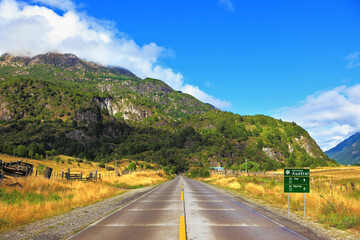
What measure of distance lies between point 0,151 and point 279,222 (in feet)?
313

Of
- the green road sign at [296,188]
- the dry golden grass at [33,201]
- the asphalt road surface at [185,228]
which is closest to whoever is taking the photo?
the asphalt road surface at [185,228]

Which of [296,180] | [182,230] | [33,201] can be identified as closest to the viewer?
[182,230]

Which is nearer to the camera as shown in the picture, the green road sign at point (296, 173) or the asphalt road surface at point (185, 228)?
the asphalt road surface at point (185, 228)

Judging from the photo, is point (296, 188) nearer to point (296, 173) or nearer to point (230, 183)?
point (296, 173)

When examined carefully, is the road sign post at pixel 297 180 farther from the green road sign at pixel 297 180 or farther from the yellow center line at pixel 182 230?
the yellow center line at pixel 182 230

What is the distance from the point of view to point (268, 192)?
22.4 meters

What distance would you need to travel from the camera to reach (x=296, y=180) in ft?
39.0

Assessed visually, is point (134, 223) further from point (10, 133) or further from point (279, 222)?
point (10, 133)

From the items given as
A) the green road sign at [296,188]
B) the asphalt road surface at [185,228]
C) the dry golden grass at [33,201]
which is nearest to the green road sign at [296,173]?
the green road sign at [296,188]

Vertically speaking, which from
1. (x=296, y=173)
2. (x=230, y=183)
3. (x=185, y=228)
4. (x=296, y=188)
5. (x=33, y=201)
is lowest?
(x=230, y=183)

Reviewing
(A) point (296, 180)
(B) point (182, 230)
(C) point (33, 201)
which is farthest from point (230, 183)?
(B) point (182, 230)

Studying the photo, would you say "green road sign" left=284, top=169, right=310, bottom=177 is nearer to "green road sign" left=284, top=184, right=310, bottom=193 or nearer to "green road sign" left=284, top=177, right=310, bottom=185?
"green road sign" left=284, top=177, right=310, bottom=185

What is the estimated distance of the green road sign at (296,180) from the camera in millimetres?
11672

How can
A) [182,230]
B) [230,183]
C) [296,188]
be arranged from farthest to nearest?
[230,183] < [296,188] < [182,230]
